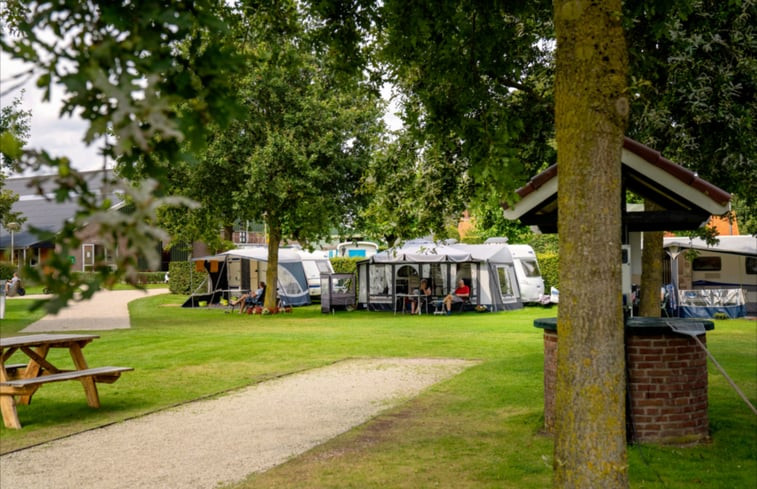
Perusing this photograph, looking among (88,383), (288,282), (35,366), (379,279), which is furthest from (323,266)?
(35,366)

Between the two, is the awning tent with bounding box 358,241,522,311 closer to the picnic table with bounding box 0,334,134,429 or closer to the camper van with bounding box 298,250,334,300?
the camper van with bounding box 298,250,334,300

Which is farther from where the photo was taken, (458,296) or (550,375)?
(458,296)

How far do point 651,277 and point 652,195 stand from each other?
3538mm

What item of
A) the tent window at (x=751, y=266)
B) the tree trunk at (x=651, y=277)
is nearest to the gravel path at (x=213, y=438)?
the tree trunk at (x=651, y=277)

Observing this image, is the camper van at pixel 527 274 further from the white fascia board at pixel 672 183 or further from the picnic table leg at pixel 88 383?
the white fascia board at pixel 672 183

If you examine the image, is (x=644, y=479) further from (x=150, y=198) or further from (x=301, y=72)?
(x=301, y=72)

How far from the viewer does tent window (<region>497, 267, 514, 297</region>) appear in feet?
95.2

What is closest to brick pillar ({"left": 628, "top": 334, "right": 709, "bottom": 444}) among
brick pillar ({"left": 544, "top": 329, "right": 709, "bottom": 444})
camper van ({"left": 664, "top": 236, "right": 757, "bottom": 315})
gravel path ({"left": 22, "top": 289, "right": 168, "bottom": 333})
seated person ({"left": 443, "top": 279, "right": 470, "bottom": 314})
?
brick pillar ({"left": 544, "top": 329, "right": 709, "bottom": 444})

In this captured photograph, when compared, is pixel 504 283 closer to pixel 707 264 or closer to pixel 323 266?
pixel 707 264

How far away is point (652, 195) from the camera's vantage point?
8023 mm

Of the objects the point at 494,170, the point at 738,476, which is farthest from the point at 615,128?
the point at 738,476

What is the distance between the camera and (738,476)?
629 centimetres

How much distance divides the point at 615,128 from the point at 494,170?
74.8 inches

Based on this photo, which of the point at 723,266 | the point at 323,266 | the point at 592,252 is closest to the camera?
the point at 592,252
